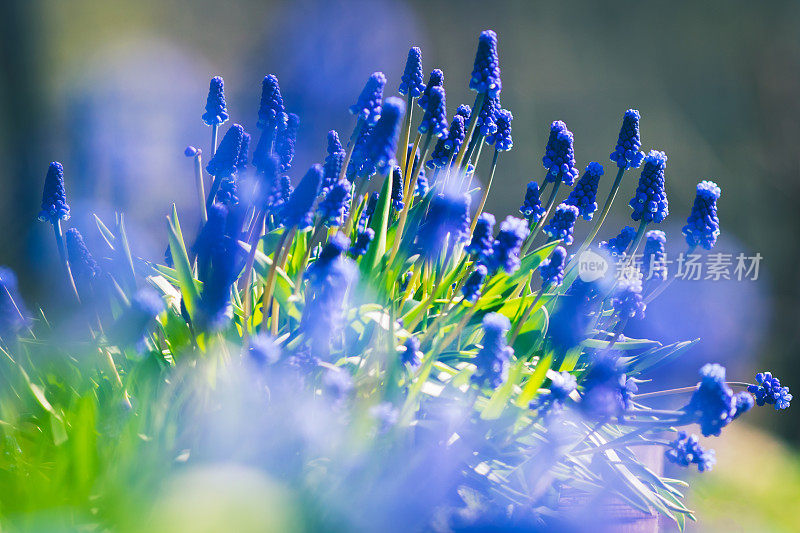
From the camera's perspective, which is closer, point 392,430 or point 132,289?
point 392,430

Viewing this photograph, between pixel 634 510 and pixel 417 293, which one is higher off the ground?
pixel 417 293

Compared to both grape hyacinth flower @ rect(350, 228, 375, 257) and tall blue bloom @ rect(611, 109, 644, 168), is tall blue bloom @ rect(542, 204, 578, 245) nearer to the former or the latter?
Result: tall blue bloom @ rect(611, 109, 644, 168)

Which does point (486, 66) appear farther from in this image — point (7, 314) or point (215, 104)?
point (7, 314)

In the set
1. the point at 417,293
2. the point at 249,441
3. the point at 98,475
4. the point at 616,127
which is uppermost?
the point at 616,127

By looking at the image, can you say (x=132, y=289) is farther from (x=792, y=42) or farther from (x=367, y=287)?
(x=792, y=42)

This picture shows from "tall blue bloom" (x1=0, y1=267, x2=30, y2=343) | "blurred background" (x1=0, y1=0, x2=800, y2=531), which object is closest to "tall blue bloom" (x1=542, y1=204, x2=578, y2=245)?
"tall blue bloom" (x1=0, y1=267, x2=30, y2=343)

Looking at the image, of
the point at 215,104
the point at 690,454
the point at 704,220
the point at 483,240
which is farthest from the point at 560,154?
the point at 215,104

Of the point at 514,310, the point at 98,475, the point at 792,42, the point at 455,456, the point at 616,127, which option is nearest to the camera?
the point at 98,475

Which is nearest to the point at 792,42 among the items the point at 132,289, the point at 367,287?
the point at 367,287

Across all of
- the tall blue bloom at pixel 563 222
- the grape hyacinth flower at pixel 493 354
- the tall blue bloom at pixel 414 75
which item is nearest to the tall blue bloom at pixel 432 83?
the tall blue bloom at pixel 414 75
